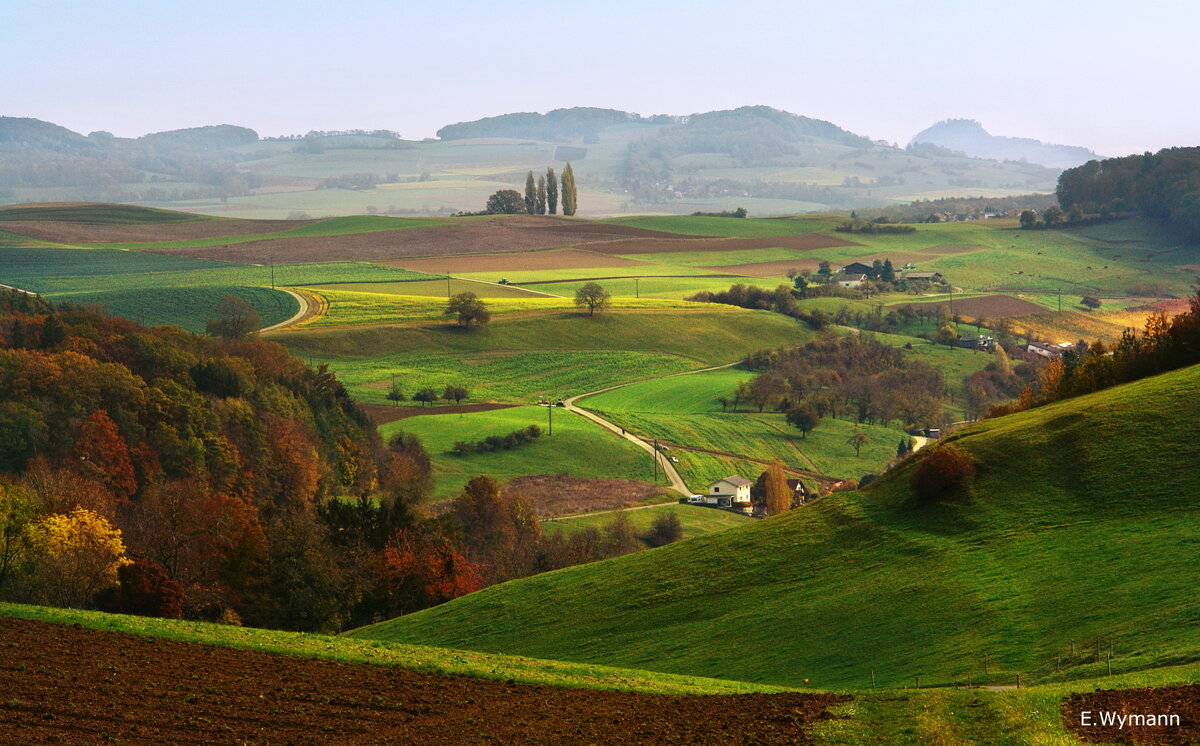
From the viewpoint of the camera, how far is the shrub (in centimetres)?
4241

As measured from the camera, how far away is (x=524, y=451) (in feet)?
333

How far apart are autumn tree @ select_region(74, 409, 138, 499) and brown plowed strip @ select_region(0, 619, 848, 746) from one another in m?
49.3

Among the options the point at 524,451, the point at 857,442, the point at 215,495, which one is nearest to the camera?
the point at 215,495

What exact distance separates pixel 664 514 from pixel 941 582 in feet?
168

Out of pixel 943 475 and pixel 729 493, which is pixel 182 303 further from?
pixel 943 475

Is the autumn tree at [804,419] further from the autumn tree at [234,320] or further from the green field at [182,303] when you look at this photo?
the green field at [182,303]

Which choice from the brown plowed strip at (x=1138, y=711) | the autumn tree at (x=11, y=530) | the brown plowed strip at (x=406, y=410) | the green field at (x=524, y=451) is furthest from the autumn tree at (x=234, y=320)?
the brown plowed strip at (x=1138, y=711)

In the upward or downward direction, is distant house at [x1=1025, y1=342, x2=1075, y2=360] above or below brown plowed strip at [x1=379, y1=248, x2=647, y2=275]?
below

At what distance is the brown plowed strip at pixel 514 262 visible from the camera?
18150 centimetres

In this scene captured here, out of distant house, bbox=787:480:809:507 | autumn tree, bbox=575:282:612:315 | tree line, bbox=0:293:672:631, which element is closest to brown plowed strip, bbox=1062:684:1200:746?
tree line, bbox=0:293:672:631

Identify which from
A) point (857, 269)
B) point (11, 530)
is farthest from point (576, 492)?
point (857, 269)

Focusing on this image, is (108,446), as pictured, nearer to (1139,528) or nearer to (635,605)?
(635,605)

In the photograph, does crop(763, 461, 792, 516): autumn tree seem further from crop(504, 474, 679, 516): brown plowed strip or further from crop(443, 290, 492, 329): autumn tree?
crop(443, 290, 492, 329): autumn tree

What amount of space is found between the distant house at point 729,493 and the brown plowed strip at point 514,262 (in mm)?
90871
